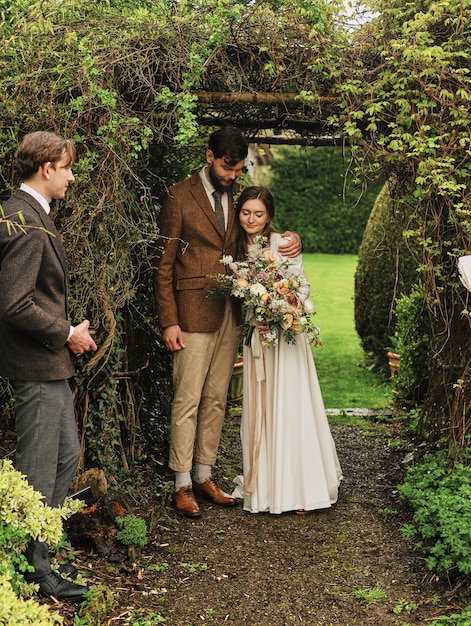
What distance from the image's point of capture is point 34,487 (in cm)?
370

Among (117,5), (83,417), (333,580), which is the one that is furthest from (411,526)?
(117,5)

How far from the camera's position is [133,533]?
176 inches

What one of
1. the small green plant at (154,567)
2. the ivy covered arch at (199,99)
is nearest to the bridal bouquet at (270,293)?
the ivy covered arch at (199,99)

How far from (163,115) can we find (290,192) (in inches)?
690

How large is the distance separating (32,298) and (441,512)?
7.58ft

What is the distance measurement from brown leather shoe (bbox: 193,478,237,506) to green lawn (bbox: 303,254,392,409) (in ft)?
4.73

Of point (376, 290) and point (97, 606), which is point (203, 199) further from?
point (376, 290)

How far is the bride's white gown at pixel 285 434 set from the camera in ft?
17.0

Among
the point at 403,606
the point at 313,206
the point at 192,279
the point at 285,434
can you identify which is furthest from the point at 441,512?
the point at 313,206

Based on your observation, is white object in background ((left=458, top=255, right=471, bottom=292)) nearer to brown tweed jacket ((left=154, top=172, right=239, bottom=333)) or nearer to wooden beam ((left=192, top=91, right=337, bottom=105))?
wooden beam ((left=192, top=91, right=337, bottom=105))

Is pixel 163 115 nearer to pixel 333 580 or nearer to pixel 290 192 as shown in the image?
pixel 333 580

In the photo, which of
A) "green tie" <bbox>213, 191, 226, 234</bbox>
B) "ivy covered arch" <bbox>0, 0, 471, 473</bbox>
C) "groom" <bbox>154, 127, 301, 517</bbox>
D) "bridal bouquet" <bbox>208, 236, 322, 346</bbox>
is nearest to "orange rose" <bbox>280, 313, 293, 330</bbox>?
"bridal bouquet" <bbox>208, 236, 322, 346</bbox>

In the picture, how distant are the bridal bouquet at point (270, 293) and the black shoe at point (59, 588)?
182 cm

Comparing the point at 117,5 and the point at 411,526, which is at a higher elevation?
the point at 117,5
